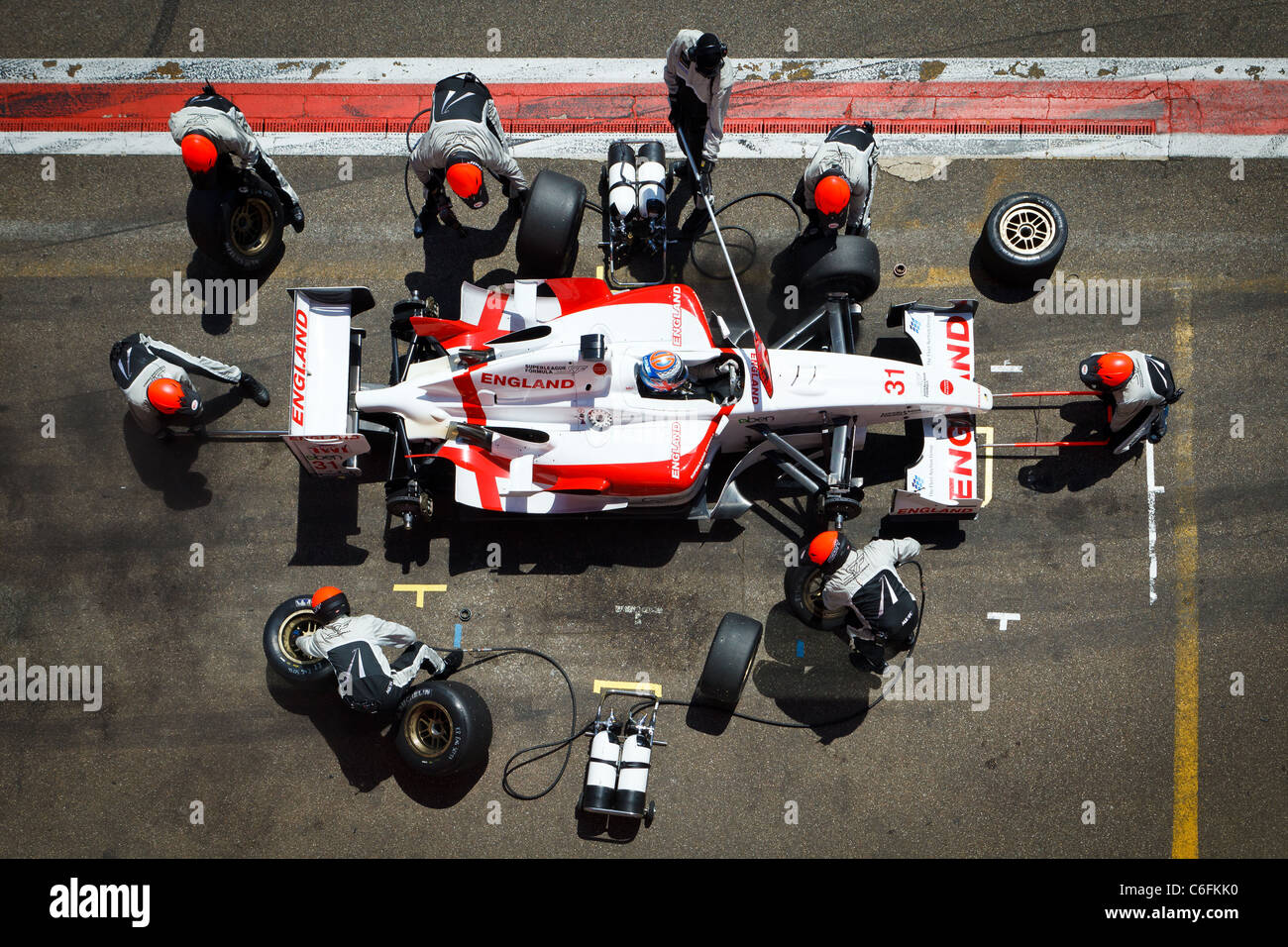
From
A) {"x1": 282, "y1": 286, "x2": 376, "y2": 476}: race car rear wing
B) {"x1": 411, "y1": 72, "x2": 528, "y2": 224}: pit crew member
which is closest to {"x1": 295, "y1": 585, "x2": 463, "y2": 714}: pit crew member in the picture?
{"x1": 282, "y1": 286, "x2": 376, "y2": 476}: race car rear wing

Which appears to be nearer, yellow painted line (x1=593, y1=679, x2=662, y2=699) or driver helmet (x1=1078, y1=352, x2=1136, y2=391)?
driver helmet (x1=1078, y1=352, x2=1136, y2=391)

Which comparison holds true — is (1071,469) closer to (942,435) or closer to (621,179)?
(942,435)

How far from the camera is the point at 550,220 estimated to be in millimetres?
8750

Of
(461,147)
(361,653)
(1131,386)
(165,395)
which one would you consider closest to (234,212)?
(165,395)

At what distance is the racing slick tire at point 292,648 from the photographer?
27.7 ft

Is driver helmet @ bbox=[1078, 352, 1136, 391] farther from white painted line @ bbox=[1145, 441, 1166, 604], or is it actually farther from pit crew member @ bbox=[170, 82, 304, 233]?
pit crew member @ bbox=[170, 82, 304, 233]

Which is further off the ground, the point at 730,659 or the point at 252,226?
the point at 252,226

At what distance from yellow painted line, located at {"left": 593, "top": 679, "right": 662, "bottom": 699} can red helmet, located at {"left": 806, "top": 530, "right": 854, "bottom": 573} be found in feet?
6.85

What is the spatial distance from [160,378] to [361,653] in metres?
3.31

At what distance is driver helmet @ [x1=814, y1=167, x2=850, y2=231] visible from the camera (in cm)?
820

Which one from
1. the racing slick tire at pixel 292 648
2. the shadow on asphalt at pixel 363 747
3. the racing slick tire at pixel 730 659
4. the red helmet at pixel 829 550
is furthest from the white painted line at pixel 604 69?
the shadow on asphalt at pixel 363 747

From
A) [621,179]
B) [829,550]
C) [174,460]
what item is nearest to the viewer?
[829,550]

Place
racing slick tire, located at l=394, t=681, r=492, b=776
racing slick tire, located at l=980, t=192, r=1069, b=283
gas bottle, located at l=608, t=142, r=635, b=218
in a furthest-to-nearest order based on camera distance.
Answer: racing slick tire, located at l=980, t=192, r=1069, b=283
gas bottle, located at l=608, t=142, r=635, b=218
racing slick tire, located at l=394, t=681, r=492, b=776

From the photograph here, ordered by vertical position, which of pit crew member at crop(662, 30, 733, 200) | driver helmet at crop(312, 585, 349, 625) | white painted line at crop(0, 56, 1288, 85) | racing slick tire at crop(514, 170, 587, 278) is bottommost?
driver helmet at crop(312, 585, 349, 625)
